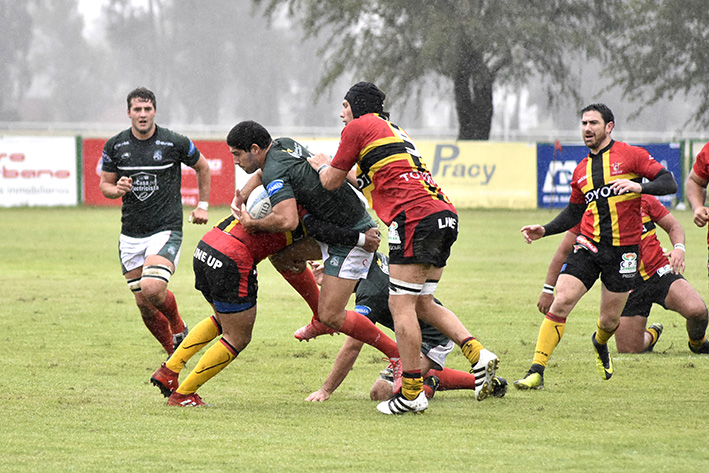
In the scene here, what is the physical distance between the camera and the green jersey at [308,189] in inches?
254

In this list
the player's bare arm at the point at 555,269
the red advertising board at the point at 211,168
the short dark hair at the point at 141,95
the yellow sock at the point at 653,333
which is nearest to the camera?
the player's bare arm at the point at 555,269

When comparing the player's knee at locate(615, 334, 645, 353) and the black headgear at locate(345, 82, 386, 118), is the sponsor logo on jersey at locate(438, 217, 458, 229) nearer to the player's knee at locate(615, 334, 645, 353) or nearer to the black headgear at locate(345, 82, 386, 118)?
the black headgear at locate(345, 82, 386, 118)

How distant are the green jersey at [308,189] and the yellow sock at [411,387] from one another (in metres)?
1.07

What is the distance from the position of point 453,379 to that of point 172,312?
8.34 feet

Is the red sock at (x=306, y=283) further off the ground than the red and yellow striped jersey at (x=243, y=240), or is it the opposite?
the red and yellow striped jersey at (x=243, y=240)

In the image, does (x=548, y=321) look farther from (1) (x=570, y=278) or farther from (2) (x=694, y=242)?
(2) (x=694, y=242)

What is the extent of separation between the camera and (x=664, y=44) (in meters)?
35.7

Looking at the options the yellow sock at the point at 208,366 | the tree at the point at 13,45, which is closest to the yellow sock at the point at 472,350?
the yellow sock at the point at 208,366

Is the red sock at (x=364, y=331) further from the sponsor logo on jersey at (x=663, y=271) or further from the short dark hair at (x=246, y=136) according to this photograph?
the sponsor logo on jersey at (x=663, y=271)

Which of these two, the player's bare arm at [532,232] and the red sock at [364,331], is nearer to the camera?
the red sock at [364,331]

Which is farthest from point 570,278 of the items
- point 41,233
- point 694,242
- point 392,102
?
point 392,102

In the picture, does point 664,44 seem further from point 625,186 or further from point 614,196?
point 625,186

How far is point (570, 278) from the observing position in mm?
7492

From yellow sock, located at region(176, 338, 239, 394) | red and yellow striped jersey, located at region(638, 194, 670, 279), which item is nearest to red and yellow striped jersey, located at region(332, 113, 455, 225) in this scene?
yellow sock, located at region(176, 338, 239, 394)
